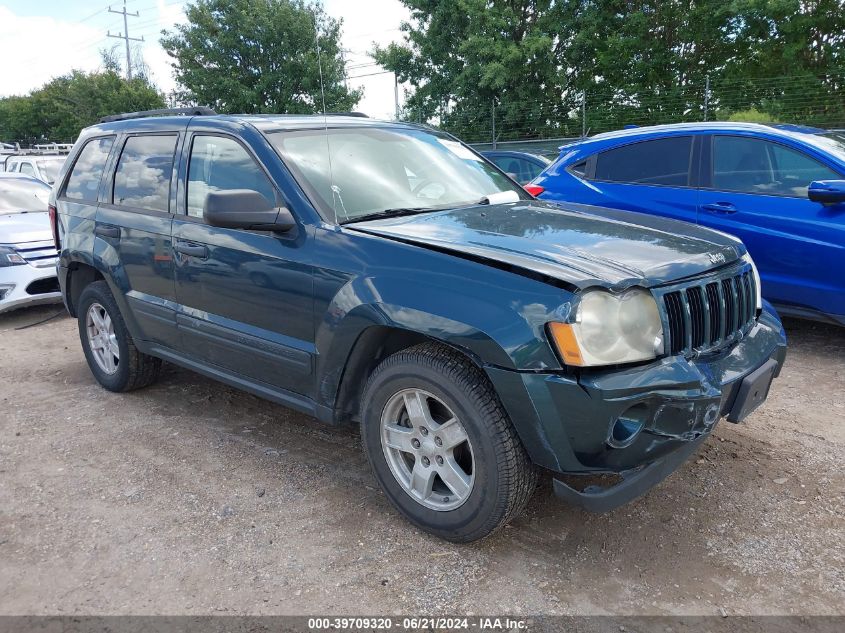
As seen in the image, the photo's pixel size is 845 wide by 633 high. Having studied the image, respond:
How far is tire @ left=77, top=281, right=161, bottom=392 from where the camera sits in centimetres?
453

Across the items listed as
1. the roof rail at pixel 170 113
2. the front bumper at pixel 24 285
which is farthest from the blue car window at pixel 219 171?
the front bumper at pixel 24 285

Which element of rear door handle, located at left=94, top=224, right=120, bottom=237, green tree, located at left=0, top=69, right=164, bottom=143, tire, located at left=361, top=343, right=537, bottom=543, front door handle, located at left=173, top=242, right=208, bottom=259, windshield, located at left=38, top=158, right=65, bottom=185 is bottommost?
tire, located at left=361, top=343, right=537, bottom=543

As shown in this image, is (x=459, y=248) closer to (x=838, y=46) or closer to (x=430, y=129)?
(x=430, y=129)

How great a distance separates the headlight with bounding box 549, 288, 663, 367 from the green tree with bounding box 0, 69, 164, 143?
45.1 meters

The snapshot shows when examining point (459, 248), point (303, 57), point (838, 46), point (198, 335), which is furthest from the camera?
point (303, 57)

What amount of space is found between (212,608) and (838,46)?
790 inches

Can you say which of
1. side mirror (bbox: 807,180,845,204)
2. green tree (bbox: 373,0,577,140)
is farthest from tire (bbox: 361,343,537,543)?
green tree (bbox: 373,0,577,140)

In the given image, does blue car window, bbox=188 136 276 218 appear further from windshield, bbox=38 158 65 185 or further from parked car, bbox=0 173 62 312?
windshield, bbox=38 158 65 185

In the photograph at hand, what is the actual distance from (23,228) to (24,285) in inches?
30.6

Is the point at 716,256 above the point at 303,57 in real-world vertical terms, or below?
below

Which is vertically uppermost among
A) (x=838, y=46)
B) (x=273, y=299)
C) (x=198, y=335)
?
(x=838, y=46)

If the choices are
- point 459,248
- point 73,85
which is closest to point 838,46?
point 459,248

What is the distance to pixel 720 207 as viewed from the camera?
210 inches

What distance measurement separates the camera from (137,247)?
161 inches
